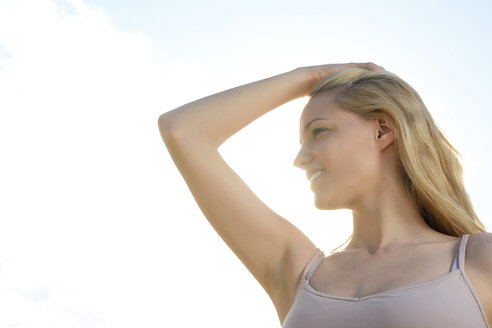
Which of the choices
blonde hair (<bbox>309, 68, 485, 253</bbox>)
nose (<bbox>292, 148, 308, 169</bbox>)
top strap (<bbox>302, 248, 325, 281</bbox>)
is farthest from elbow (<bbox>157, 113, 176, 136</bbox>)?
top strap (<bbox>302, 248, 325, 281</bbox>)

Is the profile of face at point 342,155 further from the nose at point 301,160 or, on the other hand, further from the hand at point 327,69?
the hand at point 327,69

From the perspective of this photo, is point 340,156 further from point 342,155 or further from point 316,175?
point 316,175

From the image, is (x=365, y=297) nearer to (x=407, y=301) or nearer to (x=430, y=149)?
(x=407, y=301)

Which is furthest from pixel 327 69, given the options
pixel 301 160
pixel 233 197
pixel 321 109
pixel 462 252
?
pixel 462 252

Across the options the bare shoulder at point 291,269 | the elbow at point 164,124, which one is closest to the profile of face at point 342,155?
the bare shoulder at point 291,269

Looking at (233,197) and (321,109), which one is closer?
(233,197)

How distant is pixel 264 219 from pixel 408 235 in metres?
0.74

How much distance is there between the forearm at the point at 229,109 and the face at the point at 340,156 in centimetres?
33

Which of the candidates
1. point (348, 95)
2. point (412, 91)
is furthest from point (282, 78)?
point (412, 91)

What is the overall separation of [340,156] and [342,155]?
0.01m

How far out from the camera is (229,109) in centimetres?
347

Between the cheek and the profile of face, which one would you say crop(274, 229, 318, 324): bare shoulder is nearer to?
the profile of face

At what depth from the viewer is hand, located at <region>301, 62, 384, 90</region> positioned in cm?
363

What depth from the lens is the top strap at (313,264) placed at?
3084 millimetres
